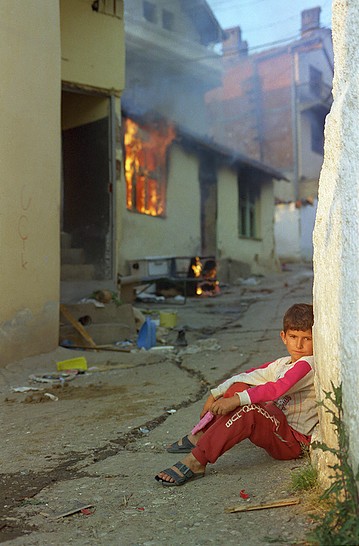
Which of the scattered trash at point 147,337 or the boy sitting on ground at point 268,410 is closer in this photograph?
the boy sitting on ground at point 268,410

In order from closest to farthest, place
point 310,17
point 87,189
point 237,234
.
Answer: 1. point 87,189
2. point 237,234
3. point 310,17

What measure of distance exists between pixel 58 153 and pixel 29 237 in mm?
951

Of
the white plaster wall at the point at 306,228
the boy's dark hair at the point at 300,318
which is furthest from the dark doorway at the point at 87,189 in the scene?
the white plaster wall at the point at 306,228

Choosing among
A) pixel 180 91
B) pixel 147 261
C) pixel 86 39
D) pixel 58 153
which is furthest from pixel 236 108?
pixel 58 153

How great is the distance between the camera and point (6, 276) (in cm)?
512

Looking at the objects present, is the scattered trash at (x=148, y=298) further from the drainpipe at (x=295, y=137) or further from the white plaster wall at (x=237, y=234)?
the drainpipe at (x=295, y=137)

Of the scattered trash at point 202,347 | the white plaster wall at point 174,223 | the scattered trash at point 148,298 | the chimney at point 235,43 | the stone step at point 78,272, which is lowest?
the scattered trash at point 202,347

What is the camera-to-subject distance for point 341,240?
196 cm

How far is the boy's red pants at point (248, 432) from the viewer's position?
2555mm

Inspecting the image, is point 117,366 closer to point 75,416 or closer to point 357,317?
point 75,416

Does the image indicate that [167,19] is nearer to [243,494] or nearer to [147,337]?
[147,337]

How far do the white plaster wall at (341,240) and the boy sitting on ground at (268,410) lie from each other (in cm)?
42

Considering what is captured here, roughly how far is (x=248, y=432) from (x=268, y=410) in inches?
5.9

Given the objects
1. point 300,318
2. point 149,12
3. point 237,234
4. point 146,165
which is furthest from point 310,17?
point 300,318
